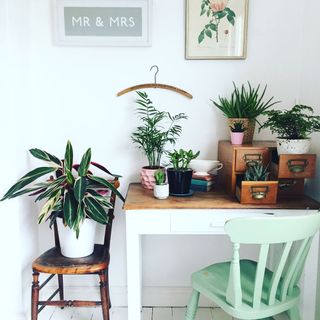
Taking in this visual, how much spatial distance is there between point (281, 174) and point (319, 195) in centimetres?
27

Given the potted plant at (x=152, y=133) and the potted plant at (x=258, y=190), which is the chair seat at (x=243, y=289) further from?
the potted plant at (x=152, y=133)

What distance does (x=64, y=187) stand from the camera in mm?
1816

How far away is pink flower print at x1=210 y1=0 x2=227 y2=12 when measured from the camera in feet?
6.83

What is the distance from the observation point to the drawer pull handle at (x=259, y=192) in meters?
1.73

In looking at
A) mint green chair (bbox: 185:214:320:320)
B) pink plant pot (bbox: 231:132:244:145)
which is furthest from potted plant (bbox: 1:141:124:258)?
pink plant pot (bbox: 231:132:244:145)

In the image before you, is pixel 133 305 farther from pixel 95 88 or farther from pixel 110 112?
pixel 95 88

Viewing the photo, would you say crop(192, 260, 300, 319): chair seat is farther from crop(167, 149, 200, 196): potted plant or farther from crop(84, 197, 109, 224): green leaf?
crop(84, 197, 109, 224): green leaf

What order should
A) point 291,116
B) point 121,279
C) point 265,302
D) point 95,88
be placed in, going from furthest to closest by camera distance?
point 121,279, point 95,88, point 291,116, point 265,302

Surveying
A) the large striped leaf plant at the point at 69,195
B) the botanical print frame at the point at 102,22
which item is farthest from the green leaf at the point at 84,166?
the botanical print frame at the point at 102,22

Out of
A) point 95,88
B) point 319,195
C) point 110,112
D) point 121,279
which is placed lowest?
point 121,279

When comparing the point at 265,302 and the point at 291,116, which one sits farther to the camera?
the point at 291,116

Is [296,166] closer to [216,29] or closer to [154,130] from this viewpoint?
[154,130]

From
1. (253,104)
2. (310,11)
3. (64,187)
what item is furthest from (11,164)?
(310,11)

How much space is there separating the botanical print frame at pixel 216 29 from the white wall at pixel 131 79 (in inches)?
1.9
